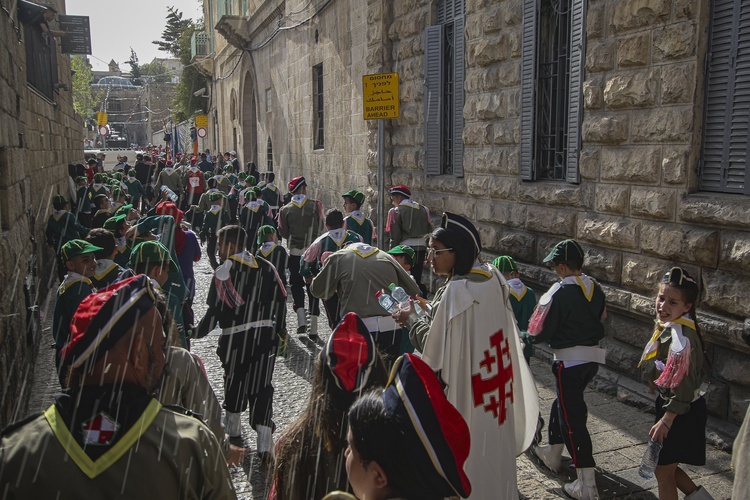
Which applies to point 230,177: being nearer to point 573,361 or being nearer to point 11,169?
point 11,169

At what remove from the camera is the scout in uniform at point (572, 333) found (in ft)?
15.9

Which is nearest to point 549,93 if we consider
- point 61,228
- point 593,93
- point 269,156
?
point 593,93

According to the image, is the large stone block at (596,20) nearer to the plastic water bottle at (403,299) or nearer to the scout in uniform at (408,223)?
the scout in uniform at (408,223)

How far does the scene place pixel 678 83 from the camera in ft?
20.0

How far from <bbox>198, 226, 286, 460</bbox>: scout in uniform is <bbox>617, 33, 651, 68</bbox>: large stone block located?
12.8 feet

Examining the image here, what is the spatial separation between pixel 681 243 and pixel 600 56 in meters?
2.15

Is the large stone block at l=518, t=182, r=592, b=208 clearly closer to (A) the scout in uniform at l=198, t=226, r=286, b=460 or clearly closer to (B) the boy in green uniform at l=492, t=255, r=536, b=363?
(B) the boy in green uniform at l=492, t=255, r=536, b=363

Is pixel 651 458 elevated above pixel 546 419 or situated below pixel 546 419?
above

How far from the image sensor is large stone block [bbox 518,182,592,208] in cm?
744

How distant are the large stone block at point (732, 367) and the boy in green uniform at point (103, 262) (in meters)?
5.07

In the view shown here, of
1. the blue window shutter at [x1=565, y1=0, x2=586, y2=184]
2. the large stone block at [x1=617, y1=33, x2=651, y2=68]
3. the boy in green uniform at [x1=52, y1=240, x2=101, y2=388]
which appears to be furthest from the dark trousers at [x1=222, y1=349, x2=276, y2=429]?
the large stone block at [x1=617, y1=33, x2=651, y2=68]

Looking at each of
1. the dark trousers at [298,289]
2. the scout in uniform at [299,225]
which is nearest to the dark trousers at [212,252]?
the scout in uniform at [299,225]

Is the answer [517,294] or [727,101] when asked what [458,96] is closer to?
[727,101]

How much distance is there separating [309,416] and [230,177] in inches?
729
